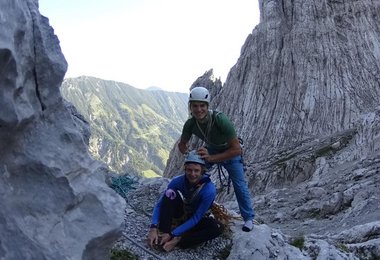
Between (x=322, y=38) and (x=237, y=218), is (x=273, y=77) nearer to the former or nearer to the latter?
(x=322, y=38)

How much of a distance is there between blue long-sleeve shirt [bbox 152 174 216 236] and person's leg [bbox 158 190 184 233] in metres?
0.13

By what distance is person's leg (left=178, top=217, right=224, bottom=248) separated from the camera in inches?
414

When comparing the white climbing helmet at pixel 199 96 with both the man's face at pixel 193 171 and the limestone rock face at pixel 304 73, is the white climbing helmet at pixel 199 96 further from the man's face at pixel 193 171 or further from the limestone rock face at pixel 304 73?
the limestone rock face at pixel 304 73

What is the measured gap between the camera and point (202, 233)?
1063cm

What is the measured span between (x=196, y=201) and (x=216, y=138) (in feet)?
4.98

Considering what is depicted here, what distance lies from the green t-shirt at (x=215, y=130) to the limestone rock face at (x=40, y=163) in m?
3.45

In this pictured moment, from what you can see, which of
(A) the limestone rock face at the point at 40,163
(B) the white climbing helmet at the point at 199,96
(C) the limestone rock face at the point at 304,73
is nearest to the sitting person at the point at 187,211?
(B) the white climbing helmet at the point at 199,96

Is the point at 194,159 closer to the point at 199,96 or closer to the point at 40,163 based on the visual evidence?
the point at 199,96

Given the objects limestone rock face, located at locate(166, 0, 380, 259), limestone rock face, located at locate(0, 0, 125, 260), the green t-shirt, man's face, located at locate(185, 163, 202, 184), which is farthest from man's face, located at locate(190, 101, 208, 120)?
limestone rock face, located at locate(166, 0, 380, 259)

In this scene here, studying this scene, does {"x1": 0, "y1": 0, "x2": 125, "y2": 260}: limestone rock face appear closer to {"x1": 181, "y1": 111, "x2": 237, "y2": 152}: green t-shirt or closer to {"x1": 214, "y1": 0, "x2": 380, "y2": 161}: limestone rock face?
{"x1": 181, "y1": 111, "x2": 237, "y2": 152}: green t-shirt

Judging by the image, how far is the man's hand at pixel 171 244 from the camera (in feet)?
33.3

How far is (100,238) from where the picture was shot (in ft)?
23.7

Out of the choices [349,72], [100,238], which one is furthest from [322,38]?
[100,238]

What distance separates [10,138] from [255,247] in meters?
6.75
